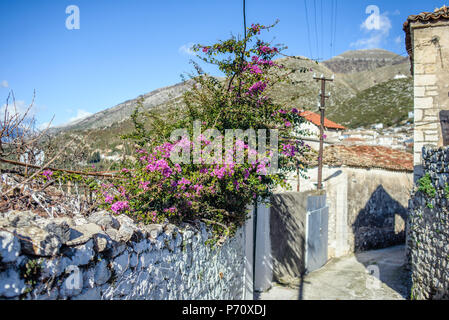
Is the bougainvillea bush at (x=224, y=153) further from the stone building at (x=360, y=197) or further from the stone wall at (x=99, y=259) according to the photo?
the stone building at (x=360, y=197)

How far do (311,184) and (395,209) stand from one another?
459 centimetres

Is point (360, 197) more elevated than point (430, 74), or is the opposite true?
point (430, 74)

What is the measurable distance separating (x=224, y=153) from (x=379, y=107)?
3951 cm

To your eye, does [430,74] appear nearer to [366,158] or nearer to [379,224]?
[366,158]

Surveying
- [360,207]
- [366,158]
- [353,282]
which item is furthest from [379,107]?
[353,282]

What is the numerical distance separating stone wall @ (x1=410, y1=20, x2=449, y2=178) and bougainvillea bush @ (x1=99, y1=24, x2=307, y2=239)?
13.7ft

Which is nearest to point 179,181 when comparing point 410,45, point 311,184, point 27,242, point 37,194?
point 37,194

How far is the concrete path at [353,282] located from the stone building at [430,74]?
2.82 meters

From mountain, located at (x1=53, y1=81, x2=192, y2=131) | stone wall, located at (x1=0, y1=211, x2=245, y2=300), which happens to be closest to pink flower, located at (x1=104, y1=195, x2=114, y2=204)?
stone wall, located at (x1=0, y1=211, x2=245, y2=300)

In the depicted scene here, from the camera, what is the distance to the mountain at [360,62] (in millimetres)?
82688

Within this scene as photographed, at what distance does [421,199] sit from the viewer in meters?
6.79

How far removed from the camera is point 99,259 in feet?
8.09

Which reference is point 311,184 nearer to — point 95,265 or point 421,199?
point 421,199

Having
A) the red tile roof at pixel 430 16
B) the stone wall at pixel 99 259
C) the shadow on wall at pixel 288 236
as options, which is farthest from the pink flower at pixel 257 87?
the red tile roof at pixel 430 16
